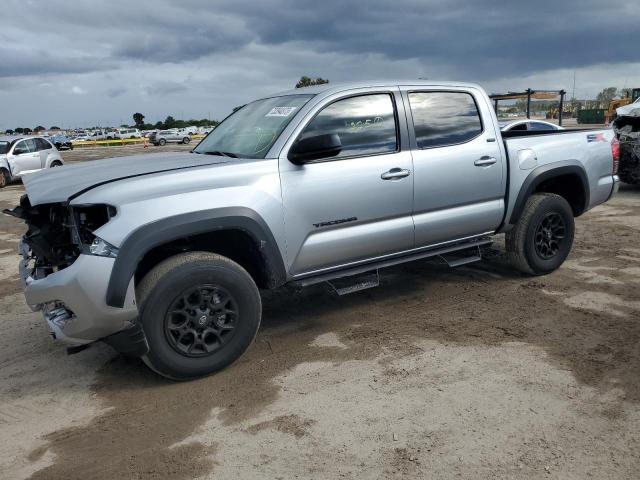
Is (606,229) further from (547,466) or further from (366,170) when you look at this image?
(547,466)

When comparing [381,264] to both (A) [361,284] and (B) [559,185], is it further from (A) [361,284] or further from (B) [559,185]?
(B) [559,185]

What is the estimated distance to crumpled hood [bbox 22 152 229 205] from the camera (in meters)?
3.47

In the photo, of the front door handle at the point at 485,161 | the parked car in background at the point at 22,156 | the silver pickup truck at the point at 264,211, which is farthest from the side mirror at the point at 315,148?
the parked car in background at the point at 22,156

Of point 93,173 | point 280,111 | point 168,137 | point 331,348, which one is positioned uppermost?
point 280,111

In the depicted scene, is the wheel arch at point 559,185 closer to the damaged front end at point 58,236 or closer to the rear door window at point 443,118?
the rear door window at point 443,118

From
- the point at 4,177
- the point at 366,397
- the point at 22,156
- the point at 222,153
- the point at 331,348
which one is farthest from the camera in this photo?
the point at 22,156

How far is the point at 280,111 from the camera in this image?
169 inches

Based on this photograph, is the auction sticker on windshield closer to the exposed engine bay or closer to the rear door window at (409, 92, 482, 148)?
the rear door window at (409, 92, 482, 148)

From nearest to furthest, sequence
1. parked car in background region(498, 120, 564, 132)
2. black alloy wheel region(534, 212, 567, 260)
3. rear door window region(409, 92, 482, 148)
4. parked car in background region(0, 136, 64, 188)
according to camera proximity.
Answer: rear door window region(409, 92, 482, 148)
black alloy wheel region(534, 212, 567, 260)
parked car in background region(498, 120, 564, 132)
parked car in background region(0, 136, 64, 188)

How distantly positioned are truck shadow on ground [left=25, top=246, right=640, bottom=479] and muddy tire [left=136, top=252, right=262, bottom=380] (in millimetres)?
181

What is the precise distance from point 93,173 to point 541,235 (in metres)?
4.11

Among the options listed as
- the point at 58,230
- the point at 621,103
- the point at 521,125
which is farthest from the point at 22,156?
the point at 621,103

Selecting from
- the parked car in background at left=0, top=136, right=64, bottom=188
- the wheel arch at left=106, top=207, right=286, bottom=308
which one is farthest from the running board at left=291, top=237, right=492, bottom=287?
the parked car in background at left=0, top=136, right=64, bottom=188

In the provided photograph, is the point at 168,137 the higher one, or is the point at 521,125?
the point at 521,125
